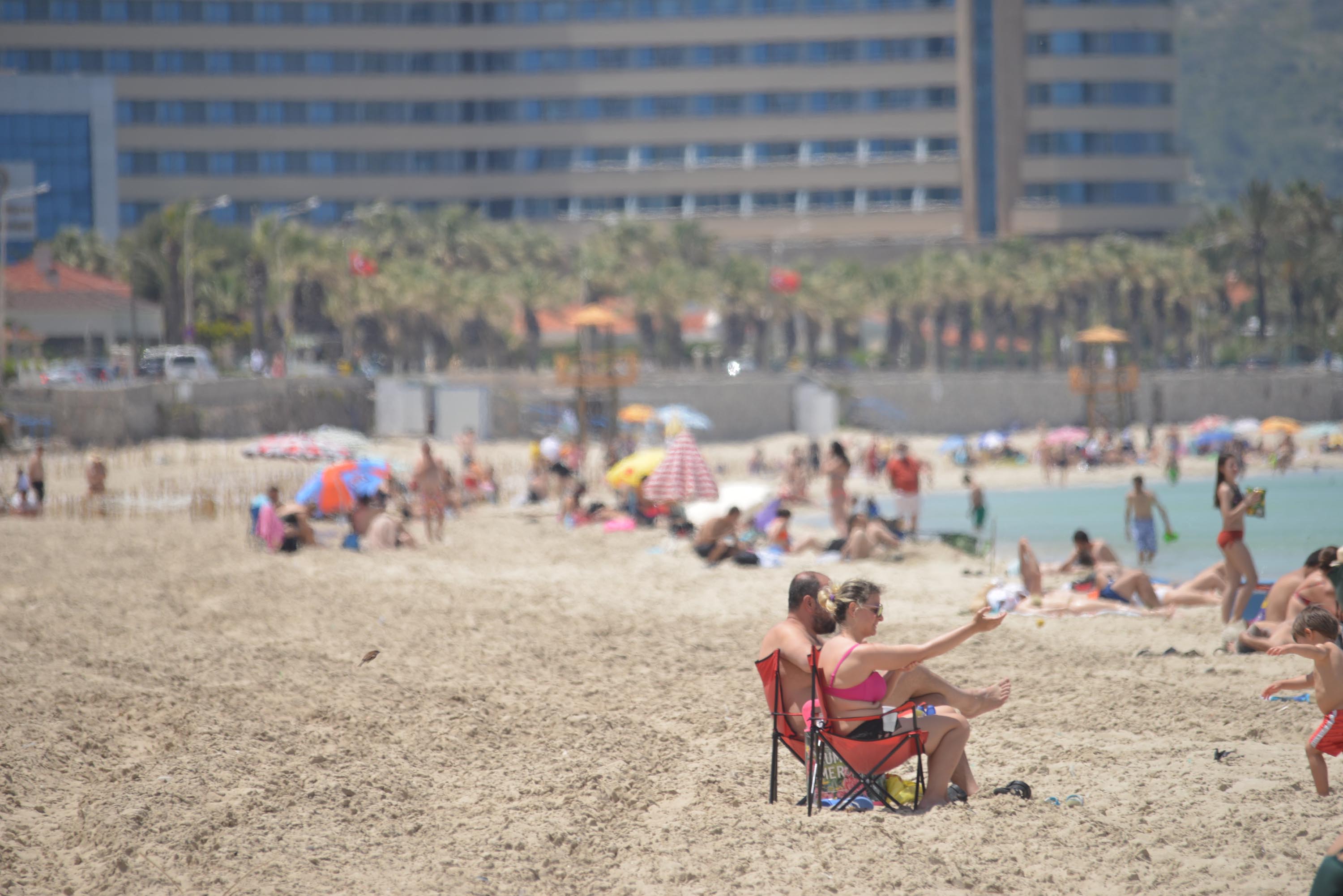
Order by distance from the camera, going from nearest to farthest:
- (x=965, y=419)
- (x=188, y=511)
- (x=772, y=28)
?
(x=188, y=511), (x=965, y=419), (x=772, y=28)

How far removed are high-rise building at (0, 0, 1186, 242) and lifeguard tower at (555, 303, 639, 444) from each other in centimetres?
3099

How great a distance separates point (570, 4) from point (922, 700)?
244 ft

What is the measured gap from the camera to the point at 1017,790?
660 cm

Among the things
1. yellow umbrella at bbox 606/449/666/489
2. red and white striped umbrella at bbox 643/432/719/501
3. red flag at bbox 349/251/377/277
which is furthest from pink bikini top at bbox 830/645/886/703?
red flag at bbox 349/251/377/277

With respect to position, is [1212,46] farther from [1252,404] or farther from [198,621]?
[198,621]

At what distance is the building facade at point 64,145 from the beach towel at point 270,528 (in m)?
51.6

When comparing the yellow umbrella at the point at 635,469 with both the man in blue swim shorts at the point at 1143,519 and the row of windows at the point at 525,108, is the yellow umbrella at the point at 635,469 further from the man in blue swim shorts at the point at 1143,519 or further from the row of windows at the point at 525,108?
the row of windows at the point at 525,108

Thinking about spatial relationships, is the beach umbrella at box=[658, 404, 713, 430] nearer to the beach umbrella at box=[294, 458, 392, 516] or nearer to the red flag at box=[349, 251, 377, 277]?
the red flag at box=[349, 251, 377, 277]

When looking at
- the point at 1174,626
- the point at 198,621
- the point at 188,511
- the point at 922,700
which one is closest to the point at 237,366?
the point at 188,511

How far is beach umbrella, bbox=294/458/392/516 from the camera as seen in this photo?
66.9 ft

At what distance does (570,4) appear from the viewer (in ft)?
248

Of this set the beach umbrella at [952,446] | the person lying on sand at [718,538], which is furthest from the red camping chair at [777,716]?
the beach umbrella at [952,446]

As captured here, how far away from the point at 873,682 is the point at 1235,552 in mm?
5608

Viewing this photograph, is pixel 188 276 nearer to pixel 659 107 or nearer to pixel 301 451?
pixel 301 451
